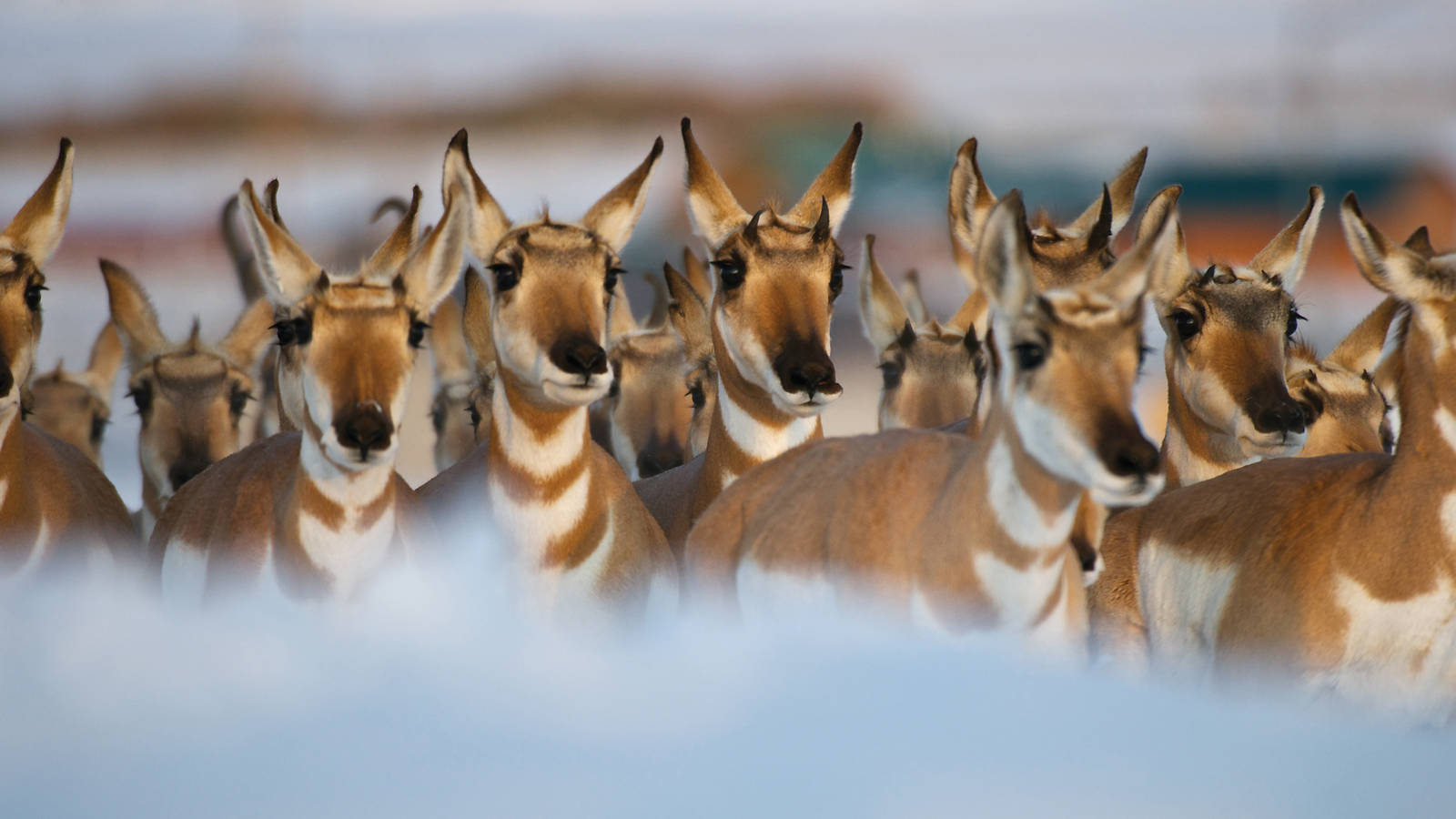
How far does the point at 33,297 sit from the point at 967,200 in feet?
10.6

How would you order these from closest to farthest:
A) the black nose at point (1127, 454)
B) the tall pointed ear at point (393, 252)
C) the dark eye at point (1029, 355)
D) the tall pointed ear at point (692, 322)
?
the black nose at point (1127, 454) → the dark eye at point (1029, 355) → the tall pointed ear at point (393, 252) → the tall pointed ear at point (692, 322)

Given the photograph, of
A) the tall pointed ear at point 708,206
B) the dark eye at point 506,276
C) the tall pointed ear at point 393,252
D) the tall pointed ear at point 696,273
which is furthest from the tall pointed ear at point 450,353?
the dark eye at point 506,276

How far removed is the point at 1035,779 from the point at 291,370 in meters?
4.40

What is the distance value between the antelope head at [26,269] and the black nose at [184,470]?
136 cm

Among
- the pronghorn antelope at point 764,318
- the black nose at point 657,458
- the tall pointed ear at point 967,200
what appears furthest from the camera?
the black nose at point 657,458

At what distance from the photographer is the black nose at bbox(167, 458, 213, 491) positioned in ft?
21.8

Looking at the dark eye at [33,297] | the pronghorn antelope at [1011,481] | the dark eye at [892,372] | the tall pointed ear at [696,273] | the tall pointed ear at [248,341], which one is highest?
the tall pointed ear at [696,273]

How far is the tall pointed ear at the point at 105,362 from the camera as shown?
8.31 meters

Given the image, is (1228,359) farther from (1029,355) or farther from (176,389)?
(176,389)

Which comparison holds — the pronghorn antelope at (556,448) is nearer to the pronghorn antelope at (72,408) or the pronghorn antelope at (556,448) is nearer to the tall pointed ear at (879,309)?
the tall pointed ear at (879,309)

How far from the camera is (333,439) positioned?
166 inches

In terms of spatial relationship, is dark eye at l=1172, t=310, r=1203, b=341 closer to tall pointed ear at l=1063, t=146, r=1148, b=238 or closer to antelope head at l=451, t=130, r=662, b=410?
tall pointed ear at l=1063, t=146, r=1148, b=238

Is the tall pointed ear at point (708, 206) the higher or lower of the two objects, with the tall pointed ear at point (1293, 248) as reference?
higher

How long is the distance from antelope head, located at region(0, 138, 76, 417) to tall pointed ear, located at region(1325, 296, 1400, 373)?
506 cm
